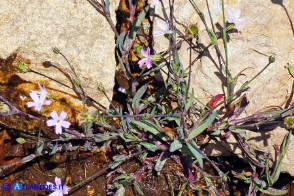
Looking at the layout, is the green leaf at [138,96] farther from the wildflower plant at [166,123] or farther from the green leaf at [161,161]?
the green leaf at [161,161]

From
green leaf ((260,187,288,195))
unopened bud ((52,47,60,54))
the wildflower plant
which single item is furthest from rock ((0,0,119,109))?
green leaf ((260,187,288,195))

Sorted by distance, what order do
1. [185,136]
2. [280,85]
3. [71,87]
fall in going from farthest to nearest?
[71,87]
[280,85]
[185,136]

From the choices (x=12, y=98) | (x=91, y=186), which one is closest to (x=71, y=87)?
(x=12, y=98)

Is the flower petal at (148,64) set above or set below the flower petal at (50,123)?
above

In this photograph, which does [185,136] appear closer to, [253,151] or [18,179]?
[253,151]

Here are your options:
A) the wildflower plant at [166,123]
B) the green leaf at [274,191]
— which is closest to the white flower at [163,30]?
the wildflower plant at [166,123]

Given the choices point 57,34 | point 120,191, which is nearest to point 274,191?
point 120,191
